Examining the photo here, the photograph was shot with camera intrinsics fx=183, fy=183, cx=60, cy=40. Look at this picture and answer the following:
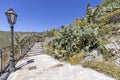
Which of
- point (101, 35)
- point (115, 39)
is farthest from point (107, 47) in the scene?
point (101, 35)

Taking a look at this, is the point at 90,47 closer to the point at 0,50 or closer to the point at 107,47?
the point at 107,47

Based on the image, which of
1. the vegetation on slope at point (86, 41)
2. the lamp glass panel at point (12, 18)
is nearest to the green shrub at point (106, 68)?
the vegetation on slope at point (86, 41)

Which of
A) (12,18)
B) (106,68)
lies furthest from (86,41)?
(12,18)

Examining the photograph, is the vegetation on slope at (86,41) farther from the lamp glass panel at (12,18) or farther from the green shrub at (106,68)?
the lamp glass panel at (12,18)

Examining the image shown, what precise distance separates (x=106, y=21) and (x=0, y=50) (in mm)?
7355

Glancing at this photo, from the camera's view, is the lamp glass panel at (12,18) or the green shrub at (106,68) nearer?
the green shrub at (106,68)

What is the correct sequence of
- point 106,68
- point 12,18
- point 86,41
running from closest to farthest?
1. point 106,68
2. point 12,18
3. point 86,41

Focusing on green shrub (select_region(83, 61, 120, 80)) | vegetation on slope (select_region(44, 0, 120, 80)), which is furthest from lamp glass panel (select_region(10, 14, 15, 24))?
green shrub (select_region(83, 61, 120, 80))

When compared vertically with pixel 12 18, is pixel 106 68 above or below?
below

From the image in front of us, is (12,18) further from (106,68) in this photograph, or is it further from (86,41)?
(106,68)

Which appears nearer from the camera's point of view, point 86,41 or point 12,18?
point 12,18

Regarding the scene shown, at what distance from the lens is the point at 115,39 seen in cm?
934

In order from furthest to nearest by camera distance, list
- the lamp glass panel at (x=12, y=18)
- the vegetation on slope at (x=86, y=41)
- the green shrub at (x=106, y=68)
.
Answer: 1. the lamp glass panel at (x=12, y=18)
2. the vegetation on slope at (x=86, y=41)
3. the green shrub at (x=106, y=68)

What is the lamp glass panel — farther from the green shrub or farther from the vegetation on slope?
the green shrub
